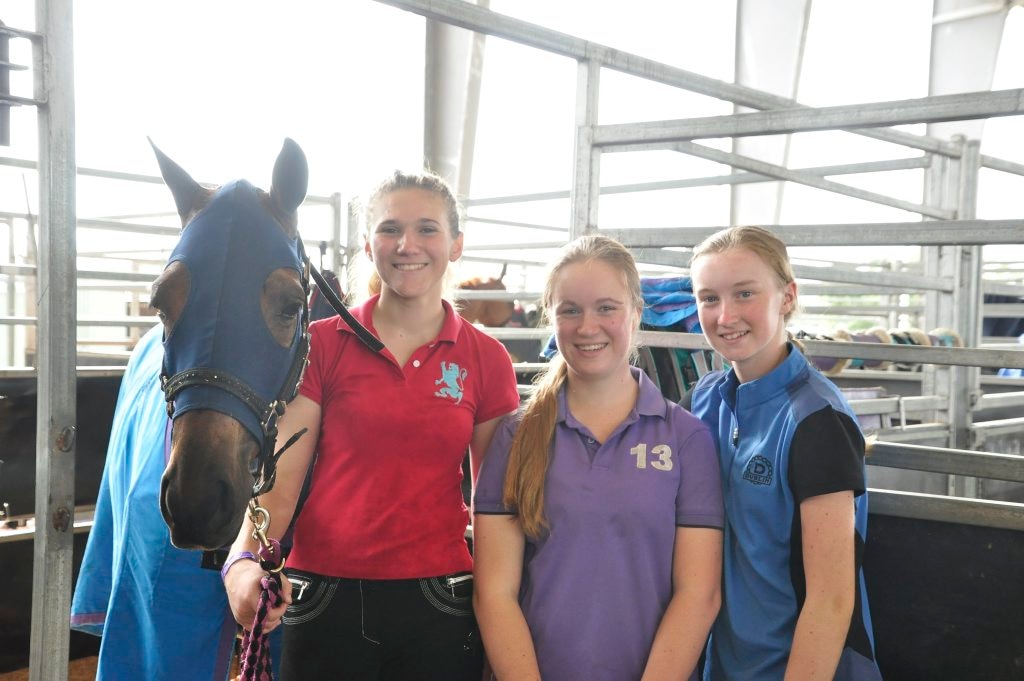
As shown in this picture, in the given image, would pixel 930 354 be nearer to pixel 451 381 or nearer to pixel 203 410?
pixel 451 381

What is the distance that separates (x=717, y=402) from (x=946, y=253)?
2018 millimetres

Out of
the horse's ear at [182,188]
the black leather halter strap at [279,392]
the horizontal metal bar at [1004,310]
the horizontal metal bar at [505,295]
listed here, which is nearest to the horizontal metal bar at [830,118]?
the black leather halter strap at [279,392]

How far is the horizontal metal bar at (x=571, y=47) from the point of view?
1.63m

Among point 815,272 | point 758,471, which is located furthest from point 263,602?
point 815,272

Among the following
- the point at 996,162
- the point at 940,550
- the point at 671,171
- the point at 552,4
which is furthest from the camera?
the point at 671,171

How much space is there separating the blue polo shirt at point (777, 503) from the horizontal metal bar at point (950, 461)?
325 mm

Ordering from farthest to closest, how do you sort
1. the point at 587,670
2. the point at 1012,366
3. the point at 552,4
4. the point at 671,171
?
the point at 671,171 → the point at 552,4 → the point at 1012,366 → the point at 587,670

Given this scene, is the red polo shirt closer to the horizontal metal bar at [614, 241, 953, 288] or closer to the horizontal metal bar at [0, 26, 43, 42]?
the horizontal metal bar at [0, 26, 43, 42]

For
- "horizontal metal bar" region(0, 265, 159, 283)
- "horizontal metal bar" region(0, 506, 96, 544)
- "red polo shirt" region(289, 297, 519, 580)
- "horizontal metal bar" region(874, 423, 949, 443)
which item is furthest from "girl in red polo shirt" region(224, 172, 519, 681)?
"horizontal metal bar" region(0, 265, 159, 283)

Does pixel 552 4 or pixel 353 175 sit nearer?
pixel 353 175

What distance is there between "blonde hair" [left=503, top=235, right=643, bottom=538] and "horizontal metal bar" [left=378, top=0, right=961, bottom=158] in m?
0.69

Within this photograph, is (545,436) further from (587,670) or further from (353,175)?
(353,175)

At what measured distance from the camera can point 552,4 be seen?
6.27 metres

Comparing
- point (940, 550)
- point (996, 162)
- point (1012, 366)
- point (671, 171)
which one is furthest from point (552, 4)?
point (940, 550)
